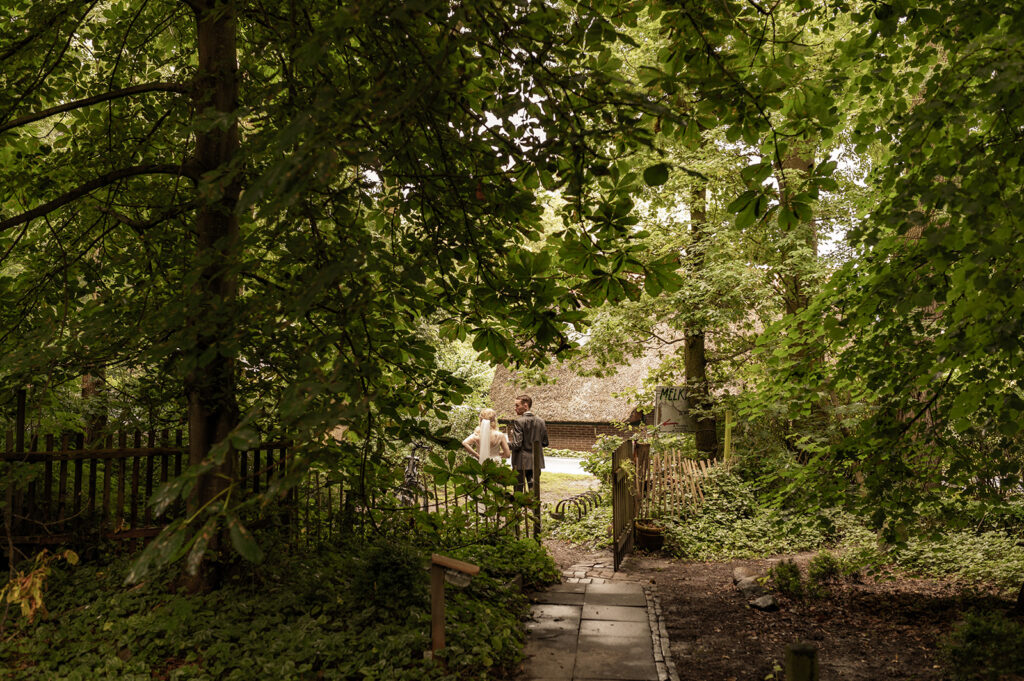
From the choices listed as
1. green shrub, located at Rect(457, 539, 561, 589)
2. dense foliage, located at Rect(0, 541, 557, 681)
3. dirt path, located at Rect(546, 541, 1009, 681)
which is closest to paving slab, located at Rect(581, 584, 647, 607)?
dirt path, located at Rect(546, 541, 1009, 681)

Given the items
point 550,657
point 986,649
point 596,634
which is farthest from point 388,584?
point 986,649

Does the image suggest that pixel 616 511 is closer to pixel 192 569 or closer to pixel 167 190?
pixel 167 190

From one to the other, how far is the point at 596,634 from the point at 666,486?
217 inches

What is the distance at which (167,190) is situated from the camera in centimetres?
537

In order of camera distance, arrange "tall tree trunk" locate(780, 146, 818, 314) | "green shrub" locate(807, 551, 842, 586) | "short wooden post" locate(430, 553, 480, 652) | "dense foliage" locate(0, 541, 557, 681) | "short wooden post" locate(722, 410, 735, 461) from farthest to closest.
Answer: "short wooden post" locate(722, 410, 735, 461)
"tall tree trunk" locate(780, 146, 818, 314)
"green shrub" locate(807, 551, 842, 586)
"short wooden post" locate(430, 553, 480, 652)
"dense foliage" locate(0, 541, 557, 681)

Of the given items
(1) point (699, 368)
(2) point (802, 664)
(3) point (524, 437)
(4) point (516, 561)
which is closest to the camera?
(2) point (802, 664)

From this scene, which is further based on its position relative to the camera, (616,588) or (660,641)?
(616,588)

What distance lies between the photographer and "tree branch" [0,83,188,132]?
448 cm

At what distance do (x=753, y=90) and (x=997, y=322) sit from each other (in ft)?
5.74

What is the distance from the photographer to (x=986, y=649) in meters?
4.88

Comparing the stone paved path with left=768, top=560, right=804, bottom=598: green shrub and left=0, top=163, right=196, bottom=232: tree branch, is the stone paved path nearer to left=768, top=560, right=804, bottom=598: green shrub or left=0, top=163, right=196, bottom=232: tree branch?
left=768, top=560, right=804, bottom=598: green shrub

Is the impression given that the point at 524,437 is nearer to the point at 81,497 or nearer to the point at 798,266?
the point at 798,266

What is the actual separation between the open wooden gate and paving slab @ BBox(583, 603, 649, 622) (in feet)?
5.37

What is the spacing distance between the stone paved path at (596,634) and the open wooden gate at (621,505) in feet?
A: 2.69
